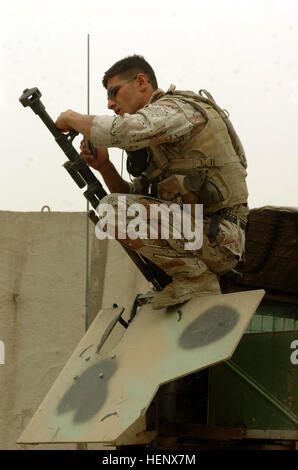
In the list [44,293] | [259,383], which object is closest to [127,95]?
[259,383]

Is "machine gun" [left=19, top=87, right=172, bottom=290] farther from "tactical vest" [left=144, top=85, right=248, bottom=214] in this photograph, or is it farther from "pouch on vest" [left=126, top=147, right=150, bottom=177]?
"tactical vest" [left=144, top=85, right=248, bottom=214]

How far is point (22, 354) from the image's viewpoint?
5910mm

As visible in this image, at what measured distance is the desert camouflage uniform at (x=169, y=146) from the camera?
3611 millimetres

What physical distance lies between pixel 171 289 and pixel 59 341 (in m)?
2.34

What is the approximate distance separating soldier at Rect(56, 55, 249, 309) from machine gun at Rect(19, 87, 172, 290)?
5 centimetres

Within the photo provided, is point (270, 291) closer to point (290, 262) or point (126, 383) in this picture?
point (290, 262)

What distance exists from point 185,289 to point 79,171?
81 centimetres

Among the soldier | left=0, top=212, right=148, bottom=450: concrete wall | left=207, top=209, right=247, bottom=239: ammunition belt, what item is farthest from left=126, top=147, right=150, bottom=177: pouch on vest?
left=0, top=212, right=148, bottom=450: concrete wall

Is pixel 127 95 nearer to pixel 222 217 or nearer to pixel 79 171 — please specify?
pixel 79 171

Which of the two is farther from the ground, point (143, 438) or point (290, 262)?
point (290, 262)

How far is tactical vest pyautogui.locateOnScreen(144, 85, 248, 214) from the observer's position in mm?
3824

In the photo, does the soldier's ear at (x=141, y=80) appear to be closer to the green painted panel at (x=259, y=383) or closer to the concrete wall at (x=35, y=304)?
the green painted panel at (x=259, y=383)

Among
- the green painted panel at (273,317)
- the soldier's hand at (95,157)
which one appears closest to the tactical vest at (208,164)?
the soldier's hand at (95,157)

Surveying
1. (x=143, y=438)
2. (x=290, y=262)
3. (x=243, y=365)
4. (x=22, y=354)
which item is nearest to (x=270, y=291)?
(x=290, y=262)
